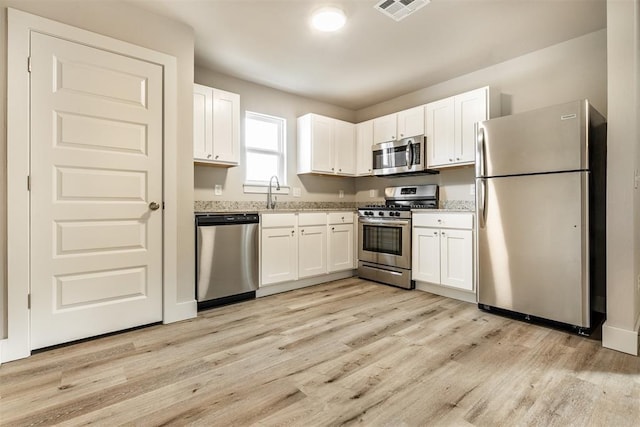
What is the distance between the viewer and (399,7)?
2.41m

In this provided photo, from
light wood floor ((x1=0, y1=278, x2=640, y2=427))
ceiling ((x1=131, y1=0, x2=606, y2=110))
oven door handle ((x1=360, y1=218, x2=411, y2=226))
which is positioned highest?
ceiling ((x1=131, y1=0, x2=606, y2=110))

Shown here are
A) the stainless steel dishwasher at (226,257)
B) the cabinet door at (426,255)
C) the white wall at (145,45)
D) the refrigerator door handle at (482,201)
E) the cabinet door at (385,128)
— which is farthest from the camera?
the cabinet door at (385,128)

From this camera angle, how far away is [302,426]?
138 cm

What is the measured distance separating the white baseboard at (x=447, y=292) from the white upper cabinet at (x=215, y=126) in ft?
8.45

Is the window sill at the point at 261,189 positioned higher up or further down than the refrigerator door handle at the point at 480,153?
further down

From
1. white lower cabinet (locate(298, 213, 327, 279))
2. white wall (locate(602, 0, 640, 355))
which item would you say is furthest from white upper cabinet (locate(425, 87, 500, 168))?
white lower cabinet (locate(298, 213, 327, 279))

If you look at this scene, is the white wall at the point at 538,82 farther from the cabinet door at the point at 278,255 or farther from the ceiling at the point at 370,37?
the cabinet door at the point at 278,255

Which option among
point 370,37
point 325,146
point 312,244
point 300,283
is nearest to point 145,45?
point 370,37

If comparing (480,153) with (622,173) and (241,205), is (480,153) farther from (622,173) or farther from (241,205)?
(241,205)

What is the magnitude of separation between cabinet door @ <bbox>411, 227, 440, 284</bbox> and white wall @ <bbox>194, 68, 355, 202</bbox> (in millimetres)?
1646

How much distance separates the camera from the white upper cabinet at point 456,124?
324 cm

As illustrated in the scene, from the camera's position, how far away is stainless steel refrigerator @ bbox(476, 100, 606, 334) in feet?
7.72

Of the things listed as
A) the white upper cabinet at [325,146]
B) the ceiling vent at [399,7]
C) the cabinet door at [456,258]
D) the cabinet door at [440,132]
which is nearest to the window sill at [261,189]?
the white upper cabinet at [325,146]

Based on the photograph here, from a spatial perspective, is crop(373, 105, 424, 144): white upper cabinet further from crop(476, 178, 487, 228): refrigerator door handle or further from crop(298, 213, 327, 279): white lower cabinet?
crop(298, 213, 327, 279): white lower cabinet
